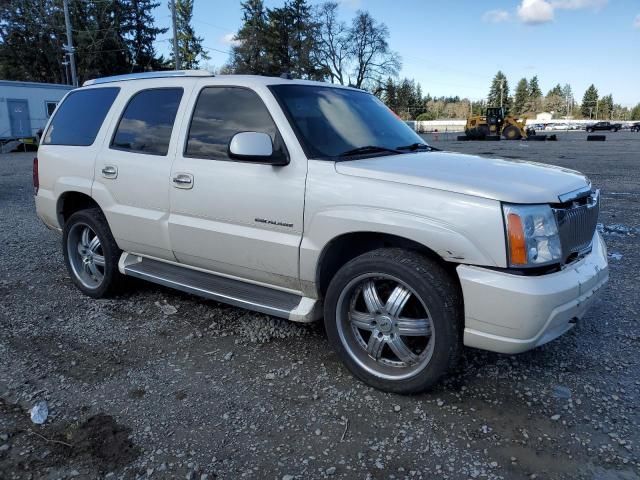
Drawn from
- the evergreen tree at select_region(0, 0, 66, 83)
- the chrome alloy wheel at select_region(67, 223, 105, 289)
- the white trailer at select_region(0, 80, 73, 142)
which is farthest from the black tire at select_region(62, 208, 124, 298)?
the evergreen tree at select_region(0, 0, 66, 83)

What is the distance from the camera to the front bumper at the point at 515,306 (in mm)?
2604

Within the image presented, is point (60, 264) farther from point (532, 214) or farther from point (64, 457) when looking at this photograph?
point (532, 214)

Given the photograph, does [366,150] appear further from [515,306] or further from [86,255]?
[86,255]

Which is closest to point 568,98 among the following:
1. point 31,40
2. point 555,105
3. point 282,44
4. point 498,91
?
point 555,105

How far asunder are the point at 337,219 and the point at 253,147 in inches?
28.4

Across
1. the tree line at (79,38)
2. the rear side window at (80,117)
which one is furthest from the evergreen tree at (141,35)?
the rear side window at (80,117)

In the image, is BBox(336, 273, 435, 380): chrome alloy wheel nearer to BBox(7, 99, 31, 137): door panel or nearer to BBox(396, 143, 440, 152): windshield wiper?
BBox(396, 143, 440, 152): windshield wiper

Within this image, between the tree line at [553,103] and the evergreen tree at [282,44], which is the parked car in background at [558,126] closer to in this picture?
the tree line at [553,103]

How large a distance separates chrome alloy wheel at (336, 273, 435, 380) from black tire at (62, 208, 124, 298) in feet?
8.01

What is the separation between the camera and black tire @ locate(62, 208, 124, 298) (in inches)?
180

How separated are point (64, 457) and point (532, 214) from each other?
2.71m

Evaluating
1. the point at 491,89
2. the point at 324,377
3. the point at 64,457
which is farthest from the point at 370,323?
the point at 491,89

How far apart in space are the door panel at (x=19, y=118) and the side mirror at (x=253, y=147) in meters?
30.0

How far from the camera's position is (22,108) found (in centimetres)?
2825
